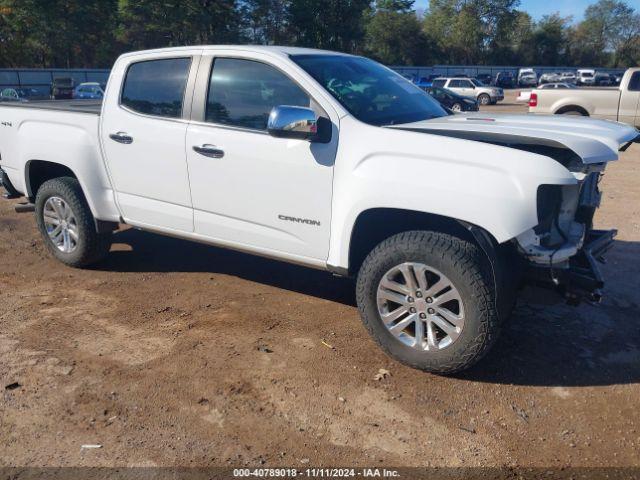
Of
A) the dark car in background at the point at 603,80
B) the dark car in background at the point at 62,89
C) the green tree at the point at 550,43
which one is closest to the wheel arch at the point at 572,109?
the dark car in background at the point at 62,89

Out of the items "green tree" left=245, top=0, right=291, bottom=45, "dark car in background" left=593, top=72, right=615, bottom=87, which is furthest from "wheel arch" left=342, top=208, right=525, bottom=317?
"dark car in background" left=593, top=72, right=615, bottom=87

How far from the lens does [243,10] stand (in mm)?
50469

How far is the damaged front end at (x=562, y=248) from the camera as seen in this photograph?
123 inches

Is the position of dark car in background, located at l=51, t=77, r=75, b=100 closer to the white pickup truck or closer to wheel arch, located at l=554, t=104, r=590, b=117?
the white pickup truck

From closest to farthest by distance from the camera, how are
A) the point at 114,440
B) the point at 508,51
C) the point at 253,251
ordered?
the point at 114,440 → the point at 253,251 → the point at 508,51

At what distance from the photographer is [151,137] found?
451 cm

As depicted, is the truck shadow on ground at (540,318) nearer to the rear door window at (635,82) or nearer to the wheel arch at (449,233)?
the wheel arch at (449,233)

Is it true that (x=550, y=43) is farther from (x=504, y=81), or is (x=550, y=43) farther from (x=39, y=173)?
(x=39, y=173)

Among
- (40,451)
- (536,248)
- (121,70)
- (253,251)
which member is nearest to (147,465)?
(40,451)

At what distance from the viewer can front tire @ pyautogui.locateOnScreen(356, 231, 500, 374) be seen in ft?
10.7

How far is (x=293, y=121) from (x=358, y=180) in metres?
0.53

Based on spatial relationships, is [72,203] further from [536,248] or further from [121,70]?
[536,248]

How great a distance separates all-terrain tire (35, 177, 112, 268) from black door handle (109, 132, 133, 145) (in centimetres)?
75

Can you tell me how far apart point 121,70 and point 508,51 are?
8355 centimetres
